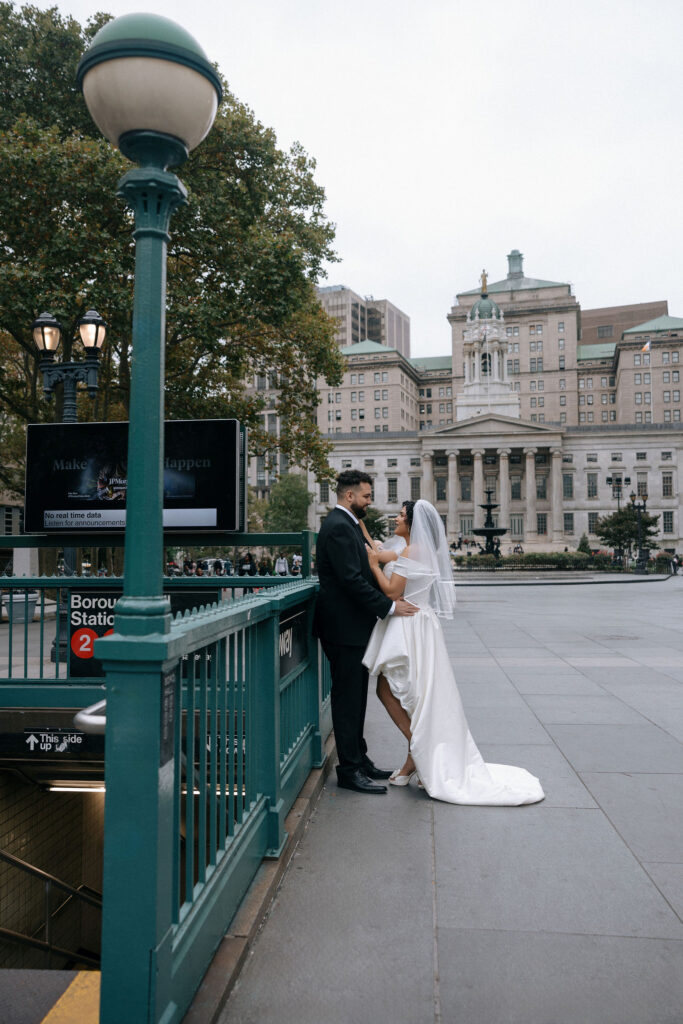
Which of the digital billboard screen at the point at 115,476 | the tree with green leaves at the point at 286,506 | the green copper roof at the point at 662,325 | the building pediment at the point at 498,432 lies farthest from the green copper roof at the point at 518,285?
the digital billboard screen at the point at 115,476

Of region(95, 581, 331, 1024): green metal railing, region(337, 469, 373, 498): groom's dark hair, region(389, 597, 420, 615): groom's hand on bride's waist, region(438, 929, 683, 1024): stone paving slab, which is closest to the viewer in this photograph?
region(95, 581, 331, 1024): green metal railing

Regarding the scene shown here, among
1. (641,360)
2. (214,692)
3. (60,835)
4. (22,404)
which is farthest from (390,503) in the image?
(214,692)

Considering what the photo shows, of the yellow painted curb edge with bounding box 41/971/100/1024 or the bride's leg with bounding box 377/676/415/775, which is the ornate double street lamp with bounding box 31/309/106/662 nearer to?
the bride's leg with bounding box 377/676/415/775

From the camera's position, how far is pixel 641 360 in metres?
121

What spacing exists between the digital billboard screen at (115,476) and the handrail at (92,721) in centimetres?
432

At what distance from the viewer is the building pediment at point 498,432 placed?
9906cm

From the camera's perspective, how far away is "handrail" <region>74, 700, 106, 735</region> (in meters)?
2.50

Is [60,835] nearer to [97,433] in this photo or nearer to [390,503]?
[97,433]

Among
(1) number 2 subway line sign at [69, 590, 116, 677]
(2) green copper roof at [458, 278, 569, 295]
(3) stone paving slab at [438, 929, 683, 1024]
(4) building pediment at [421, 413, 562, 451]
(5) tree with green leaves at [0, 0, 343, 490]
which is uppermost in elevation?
(2) green copper roof at [458, 278, 569, 295]

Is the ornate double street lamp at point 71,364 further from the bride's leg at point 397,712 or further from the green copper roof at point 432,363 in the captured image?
the green copper roof at point 432,363

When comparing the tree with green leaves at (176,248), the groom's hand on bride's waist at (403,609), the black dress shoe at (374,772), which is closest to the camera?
the groom's hand on bride's waist at (403,609)

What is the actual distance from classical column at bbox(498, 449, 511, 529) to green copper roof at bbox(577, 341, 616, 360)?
4490cm

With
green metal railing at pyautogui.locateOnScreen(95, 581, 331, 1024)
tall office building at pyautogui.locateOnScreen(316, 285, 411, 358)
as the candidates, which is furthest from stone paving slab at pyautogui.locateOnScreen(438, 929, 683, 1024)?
tall office building at pyautogui.locateOnScreen(316, 285, 411, 358)

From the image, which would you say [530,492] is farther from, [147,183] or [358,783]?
[147,183]
